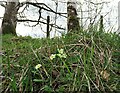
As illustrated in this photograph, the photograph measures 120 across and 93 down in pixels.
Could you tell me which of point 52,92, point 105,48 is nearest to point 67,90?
point 52,92

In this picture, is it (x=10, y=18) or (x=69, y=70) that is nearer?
(x=69, y=70)

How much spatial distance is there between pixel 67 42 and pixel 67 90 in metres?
0.79

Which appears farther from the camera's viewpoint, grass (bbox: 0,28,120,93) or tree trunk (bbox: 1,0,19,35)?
tree trunk (bbox: 1,0,19,35)

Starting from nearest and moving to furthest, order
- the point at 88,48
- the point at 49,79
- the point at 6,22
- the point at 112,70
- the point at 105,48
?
the point at 49,79
the point at 112,70
the point at 88,48
the point at 105,48
the point at 6,22

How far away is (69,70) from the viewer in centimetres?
200

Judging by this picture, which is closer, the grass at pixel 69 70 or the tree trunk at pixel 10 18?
the grass at pixel 69 70

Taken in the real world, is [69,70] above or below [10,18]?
below

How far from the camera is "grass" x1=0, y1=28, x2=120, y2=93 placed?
1871 mm

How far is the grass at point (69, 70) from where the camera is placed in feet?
6.14

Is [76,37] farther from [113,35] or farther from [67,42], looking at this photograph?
[113,35]

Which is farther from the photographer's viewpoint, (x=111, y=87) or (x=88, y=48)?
(x=88, y=48)

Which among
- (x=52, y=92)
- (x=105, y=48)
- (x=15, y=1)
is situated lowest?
(x=52, y=92)

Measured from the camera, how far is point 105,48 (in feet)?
7.96

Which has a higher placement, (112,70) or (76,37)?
(76,37)
